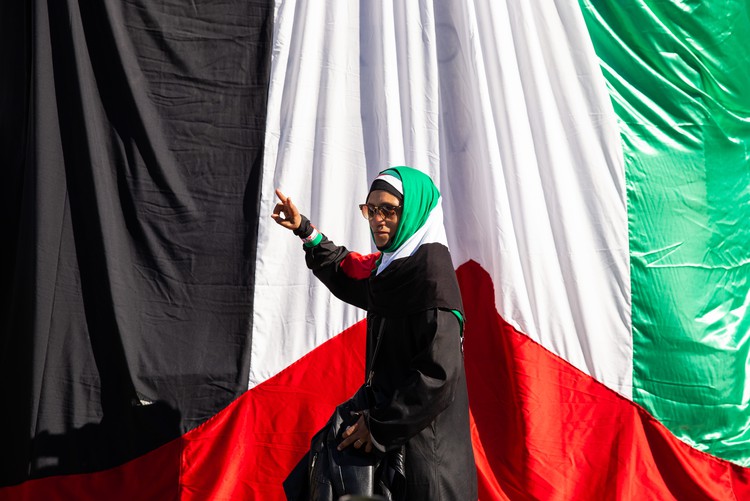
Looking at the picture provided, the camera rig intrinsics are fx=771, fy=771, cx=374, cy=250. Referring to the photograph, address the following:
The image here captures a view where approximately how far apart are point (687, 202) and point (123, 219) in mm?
2142

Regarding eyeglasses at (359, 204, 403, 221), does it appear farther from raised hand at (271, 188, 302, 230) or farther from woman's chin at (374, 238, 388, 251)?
raised hand at (271, 188, 302, 230)

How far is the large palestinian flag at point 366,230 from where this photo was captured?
284 centimetres

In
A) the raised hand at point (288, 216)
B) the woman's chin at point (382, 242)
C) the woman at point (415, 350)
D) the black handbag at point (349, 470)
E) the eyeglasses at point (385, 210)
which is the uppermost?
the eyeglasses at point (385, 210)

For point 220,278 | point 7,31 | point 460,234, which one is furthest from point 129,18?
point 460,234

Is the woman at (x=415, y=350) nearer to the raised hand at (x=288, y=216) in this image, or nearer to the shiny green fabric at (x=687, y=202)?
the raised hand at (x=288, y=216)

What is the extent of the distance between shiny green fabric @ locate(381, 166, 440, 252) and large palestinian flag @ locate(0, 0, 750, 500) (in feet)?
2.91

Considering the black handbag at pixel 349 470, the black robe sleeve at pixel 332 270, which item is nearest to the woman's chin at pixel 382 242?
the black robe sleeve at pixel 332 270

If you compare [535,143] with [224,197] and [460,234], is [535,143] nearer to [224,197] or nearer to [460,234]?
[460,234]

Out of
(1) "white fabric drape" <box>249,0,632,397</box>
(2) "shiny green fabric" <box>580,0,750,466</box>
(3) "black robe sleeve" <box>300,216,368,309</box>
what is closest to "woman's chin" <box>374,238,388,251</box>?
(3) "black robe sleeve" <box>300,216,368,309</box>

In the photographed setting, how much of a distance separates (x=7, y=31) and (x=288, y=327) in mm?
1529

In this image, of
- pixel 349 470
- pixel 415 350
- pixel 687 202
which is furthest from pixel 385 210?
pixel 687 202

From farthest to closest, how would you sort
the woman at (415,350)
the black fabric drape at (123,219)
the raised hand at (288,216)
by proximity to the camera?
the black fabric drape at (123,219), the raised hand at (288,216), the woman at (415,350)

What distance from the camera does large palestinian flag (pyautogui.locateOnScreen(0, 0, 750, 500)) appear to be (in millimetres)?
2844

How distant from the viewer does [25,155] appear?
2863mm
